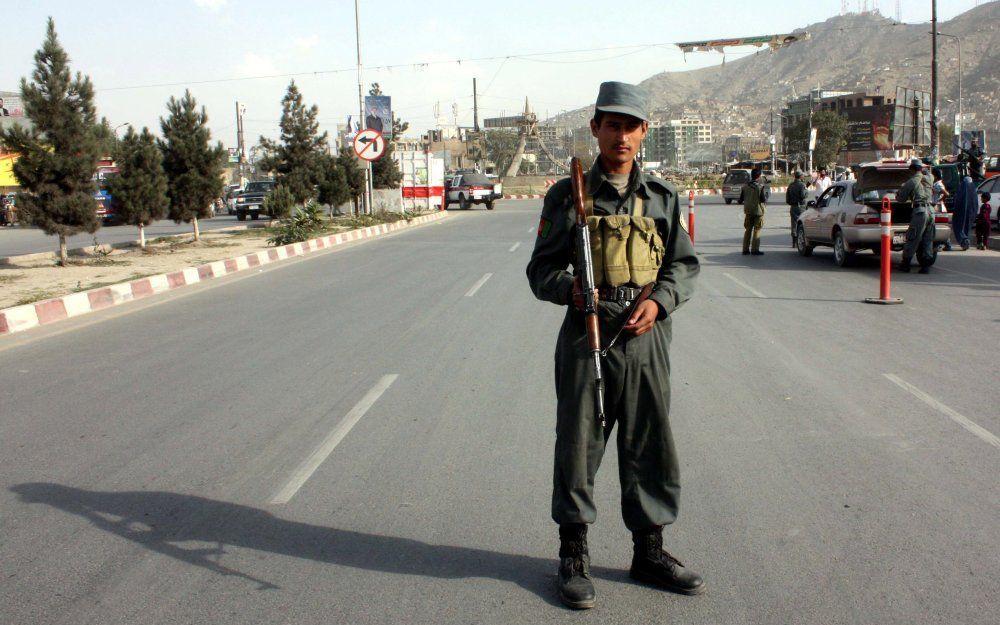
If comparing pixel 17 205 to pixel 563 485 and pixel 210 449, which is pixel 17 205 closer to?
pixel 210 449

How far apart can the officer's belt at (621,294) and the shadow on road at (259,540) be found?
1.13 m

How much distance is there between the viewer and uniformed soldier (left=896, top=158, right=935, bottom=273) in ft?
47.6

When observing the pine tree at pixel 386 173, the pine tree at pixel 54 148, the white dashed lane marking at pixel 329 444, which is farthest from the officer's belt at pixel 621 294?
the pine tree at pixel 386 173

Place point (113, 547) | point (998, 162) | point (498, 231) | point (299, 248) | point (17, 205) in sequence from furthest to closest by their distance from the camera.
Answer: point (998, 162)
point (498, 231)
point (299, 248)
point (17, 205)
point (113, 547)

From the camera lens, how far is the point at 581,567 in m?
3.60

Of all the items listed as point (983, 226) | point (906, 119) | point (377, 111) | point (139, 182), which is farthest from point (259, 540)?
point (906, 119)

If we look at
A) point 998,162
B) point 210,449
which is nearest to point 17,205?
point 210,449

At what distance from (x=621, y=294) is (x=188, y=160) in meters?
20.5

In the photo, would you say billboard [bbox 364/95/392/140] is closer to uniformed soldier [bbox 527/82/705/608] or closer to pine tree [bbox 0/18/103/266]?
pine tree [bbox 0/18/103/266]

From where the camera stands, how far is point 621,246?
348 cm

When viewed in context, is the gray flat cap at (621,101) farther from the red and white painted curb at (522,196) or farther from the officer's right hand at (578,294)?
the red and white painted curb at (522,196)

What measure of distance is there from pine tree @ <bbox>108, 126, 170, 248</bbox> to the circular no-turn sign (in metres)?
7.74

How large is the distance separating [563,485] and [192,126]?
21053 millimetres

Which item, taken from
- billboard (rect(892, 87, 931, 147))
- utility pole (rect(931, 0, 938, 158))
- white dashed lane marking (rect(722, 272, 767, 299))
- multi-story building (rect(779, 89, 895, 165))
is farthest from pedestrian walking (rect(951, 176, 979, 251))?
multi-story building (rect(779, 89, 895, 165))
